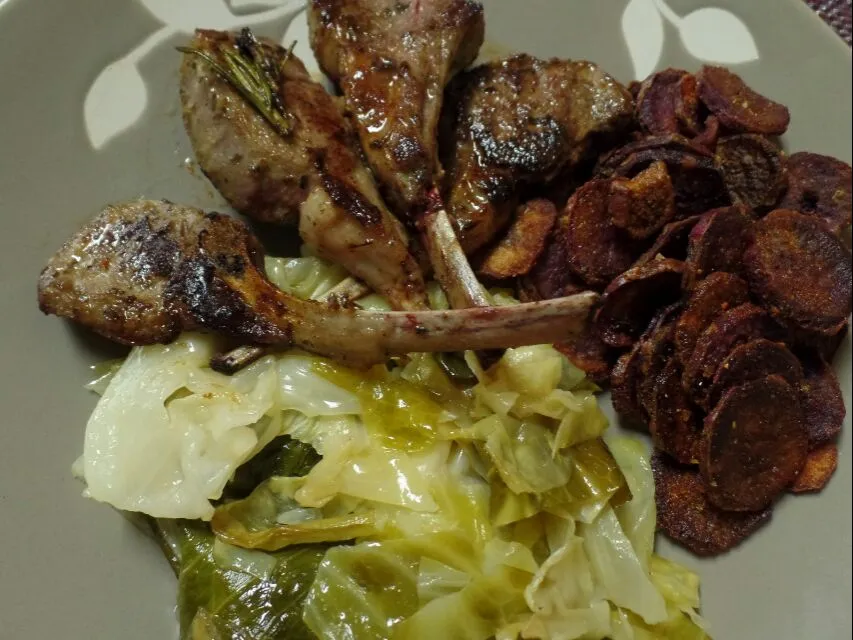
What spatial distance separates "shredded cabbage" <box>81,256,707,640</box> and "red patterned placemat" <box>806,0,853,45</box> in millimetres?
2256

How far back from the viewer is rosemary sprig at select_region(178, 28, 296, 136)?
2.29 m

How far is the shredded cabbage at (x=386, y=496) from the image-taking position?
204cm

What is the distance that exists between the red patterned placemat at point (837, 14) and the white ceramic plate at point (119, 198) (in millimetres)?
603

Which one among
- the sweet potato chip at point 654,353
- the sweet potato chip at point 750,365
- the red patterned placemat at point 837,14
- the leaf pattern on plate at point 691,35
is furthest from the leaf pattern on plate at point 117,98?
the red patterned placemat at point 837,14

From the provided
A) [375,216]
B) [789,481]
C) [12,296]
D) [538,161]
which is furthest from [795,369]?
[12,296]

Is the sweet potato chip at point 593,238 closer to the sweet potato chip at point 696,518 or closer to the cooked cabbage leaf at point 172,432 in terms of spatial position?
the sweet potato chip at point 696,518

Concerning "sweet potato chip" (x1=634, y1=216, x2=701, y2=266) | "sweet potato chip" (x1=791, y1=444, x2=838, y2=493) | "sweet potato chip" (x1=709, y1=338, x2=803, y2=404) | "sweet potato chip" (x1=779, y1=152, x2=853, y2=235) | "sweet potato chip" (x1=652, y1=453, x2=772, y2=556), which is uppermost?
"sweet potato chip" (x1=779, y1=152, x2=853, y2=235)

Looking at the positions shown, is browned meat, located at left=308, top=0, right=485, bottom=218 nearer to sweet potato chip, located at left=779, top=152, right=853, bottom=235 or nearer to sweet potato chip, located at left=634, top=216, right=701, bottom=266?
sweet potato chip, located at left=634, top=216, right=701, bottom=266

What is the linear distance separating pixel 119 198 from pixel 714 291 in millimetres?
2080

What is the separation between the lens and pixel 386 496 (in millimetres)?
2115

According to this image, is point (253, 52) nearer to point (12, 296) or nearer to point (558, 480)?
point (12, 296)

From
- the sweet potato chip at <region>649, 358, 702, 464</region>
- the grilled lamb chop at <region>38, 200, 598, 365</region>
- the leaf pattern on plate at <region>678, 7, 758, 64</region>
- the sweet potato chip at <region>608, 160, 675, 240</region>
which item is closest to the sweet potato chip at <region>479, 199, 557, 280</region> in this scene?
the sweet potato chip at <region>608, 160, 675, 240</region>

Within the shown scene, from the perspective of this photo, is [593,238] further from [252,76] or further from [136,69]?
[136,69]

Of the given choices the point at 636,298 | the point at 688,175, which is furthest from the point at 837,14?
the point at 636,298
